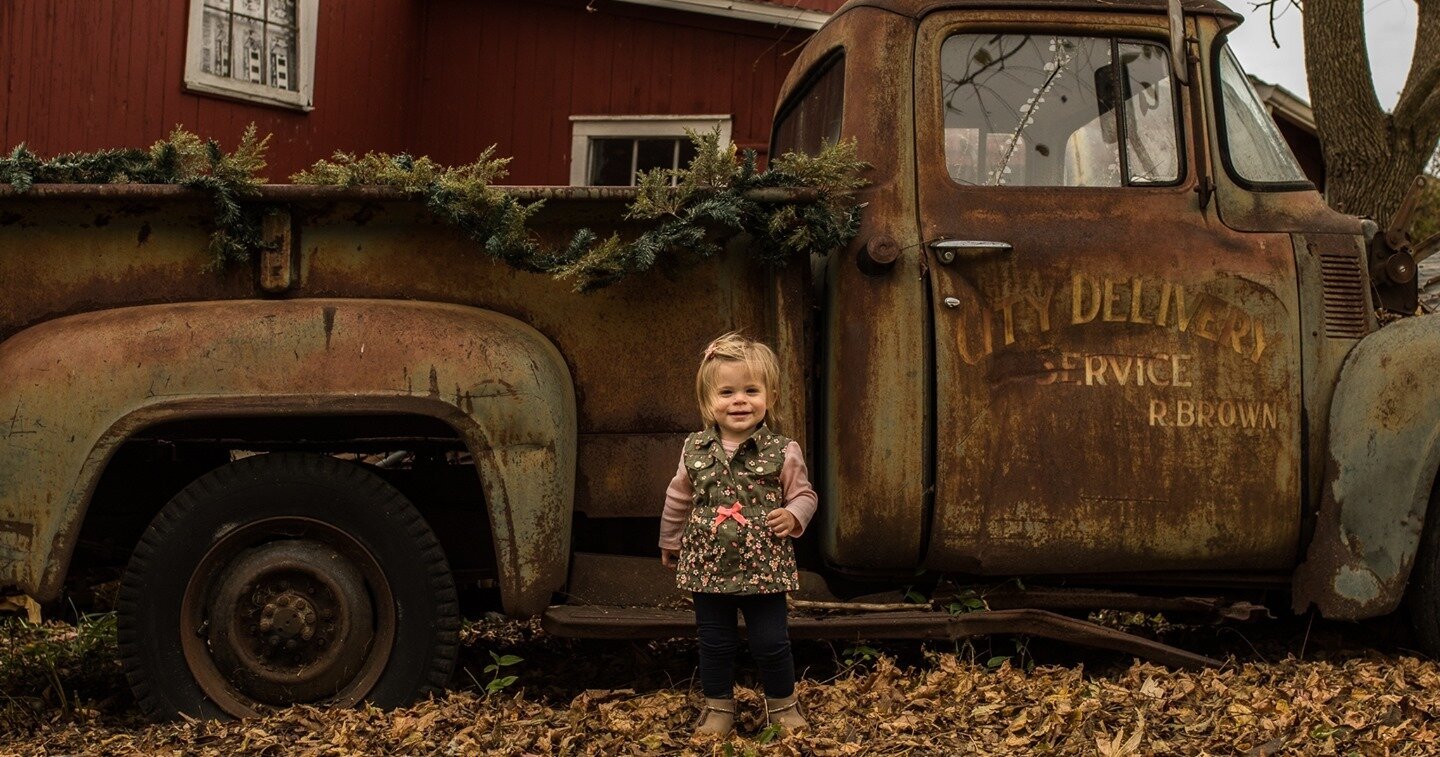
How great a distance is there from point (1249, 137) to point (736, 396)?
180 centimetres

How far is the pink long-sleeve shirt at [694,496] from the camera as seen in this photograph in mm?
3465

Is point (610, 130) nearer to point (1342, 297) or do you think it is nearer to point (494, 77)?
point (494, 77)

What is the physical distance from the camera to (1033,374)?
3.87 meters

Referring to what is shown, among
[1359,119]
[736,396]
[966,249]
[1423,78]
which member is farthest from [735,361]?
[1423,78]

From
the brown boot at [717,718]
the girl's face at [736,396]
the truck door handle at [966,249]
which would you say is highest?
the truck door handle at [966,249]

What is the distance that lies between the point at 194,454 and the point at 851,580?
1960mm

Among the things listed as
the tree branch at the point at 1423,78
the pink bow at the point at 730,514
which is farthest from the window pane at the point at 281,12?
the pink bow at the point at 730,514

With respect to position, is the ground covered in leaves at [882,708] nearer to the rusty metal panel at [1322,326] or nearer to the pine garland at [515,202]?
the rusty metal panel at [1322,326]

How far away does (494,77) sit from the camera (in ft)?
39.0

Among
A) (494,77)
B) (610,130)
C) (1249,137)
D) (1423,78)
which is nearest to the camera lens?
(1249,137)

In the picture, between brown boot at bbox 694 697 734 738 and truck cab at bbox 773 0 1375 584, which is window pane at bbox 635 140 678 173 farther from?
brown boot at bbox 694 697 734 738

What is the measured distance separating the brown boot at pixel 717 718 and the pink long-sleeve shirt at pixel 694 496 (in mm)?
396

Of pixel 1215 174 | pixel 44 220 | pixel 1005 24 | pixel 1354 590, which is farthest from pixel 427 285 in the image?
pixel 1354 590

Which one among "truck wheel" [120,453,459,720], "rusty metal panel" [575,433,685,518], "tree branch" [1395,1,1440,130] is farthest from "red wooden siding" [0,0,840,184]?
"truck wheel" [120,453,459,720]
